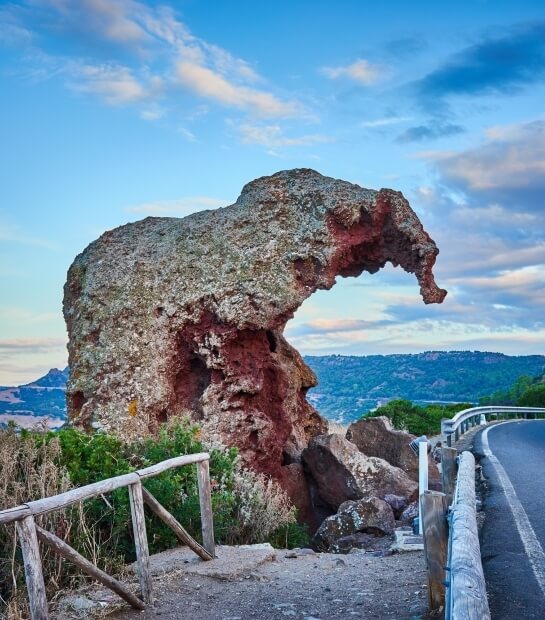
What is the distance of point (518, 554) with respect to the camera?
8.52 meters

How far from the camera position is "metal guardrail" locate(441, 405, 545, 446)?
64.8 feet

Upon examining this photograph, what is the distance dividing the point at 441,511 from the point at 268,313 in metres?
10.6

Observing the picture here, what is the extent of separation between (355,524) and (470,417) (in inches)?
739

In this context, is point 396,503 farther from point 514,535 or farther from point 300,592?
point 300,592

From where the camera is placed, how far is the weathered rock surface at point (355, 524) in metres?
13.6

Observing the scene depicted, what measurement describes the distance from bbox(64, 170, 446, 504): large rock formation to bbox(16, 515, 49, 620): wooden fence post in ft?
30.7

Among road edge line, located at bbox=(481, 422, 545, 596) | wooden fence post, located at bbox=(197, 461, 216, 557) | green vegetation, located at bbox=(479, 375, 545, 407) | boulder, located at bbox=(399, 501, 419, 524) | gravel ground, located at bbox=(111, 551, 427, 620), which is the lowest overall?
green vegetation, located at bbox=(479, 375, 545, 407)

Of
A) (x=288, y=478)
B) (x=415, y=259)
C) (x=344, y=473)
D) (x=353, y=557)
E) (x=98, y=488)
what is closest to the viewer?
(x=98, y=488)

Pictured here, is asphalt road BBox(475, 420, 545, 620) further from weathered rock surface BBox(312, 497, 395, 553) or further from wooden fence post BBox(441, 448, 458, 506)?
weathered rock surface BBox(312, 497, 395, 553)

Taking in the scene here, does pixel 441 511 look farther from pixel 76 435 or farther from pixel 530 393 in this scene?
pixel 530 393

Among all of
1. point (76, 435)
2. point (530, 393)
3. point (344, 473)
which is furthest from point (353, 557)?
point (530, 393)

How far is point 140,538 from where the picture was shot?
8.09 m

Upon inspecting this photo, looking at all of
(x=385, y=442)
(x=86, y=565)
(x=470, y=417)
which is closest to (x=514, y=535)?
(x=86, y=565)

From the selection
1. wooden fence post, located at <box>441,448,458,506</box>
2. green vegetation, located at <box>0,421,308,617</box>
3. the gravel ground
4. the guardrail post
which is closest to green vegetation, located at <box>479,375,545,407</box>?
green vegetation, located at <box>0,421,308,617</box>
